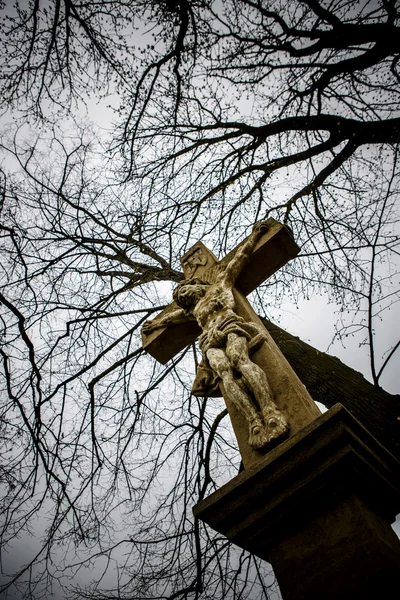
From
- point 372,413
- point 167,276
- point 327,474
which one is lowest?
point 327,474

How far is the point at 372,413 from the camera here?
3.00 meters

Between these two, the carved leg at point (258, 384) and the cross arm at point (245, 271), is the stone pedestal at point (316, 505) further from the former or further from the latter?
the cross arm at point (245, 271)

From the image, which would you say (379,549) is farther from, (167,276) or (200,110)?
(200,110)

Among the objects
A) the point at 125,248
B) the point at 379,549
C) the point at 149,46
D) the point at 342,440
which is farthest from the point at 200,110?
the point at 379,549

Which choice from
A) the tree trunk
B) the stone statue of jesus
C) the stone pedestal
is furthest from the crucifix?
the tree trunk

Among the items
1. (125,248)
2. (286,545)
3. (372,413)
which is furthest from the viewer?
(125,248)

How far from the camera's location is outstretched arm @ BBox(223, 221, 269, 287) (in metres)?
3.58

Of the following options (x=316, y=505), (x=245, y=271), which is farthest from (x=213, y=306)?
(x=316, y=505)

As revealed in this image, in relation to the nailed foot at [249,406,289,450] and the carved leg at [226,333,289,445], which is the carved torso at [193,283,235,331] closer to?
the carved leg at [226,333,289,445]

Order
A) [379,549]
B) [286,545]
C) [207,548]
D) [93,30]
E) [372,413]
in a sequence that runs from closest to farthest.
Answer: [379,549], [286,545], [372,413], [93,30], [207,548]

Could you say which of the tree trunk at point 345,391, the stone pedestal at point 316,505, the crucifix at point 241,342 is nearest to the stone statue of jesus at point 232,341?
the crucifix at point 241,342

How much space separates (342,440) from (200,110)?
5768 mm

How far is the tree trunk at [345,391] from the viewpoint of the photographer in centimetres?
286

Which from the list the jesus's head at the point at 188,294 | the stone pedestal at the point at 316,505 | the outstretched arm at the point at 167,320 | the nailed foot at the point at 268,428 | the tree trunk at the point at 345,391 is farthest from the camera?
the outstretched arm at the point at 167,320
